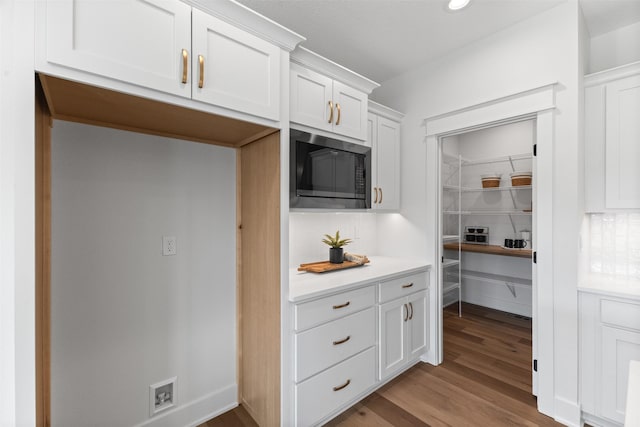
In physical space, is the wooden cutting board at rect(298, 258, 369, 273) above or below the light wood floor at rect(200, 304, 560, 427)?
above

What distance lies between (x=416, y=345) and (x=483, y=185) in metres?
2.36

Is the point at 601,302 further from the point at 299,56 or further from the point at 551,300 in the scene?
the point at 299,56

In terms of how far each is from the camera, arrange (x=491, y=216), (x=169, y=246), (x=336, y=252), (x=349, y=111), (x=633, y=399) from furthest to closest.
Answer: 1. (x=491, y=216)
2. (x=336, y=252)
3. (x=349, y=111)
4. (x=169, y=246)
5. (x=633, y=399)

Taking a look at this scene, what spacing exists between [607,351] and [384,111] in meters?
2.28

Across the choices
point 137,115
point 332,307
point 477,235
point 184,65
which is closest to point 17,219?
point 137,115

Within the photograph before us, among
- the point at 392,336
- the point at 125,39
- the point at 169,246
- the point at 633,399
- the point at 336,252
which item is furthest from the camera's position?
the point at 336,252

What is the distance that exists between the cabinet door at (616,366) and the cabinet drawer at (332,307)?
4.65 ft

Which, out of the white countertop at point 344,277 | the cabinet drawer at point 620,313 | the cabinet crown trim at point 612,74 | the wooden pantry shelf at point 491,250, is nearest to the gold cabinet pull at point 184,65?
the white countertop at point 344,277

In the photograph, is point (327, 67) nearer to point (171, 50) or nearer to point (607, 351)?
point (171, 50)

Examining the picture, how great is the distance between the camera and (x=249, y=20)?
141 centimetres

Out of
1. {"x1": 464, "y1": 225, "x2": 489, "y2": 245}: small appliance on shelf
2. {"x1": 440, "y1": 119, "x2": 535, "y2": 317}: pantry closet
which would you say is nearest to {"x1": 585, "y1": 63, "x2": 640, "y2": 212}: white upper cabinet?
{"x1": 440, "y1": 119, "x2": 535, "y2": 317}: pantry closet

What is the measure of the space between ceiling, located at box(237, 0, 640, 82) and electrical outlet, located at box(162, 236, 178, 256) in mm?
1595

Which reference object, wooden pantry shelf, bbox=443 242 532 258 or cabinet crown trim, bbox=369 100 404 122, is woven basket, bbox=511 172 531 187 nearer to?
wooden pantry shelf, bbox=443 242 532 258

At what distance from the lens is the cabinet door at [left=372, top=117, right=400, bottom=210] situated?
2.59 m
